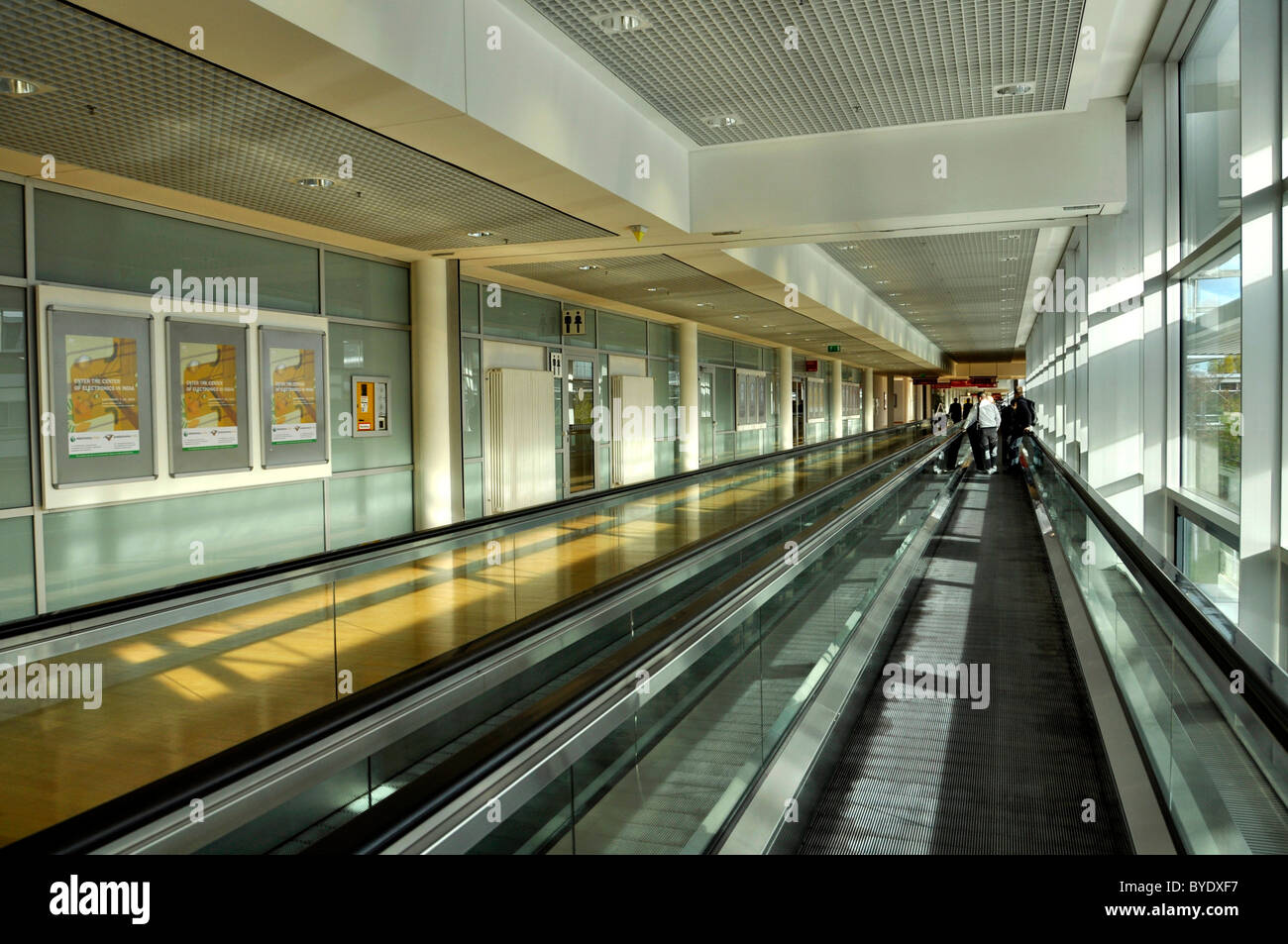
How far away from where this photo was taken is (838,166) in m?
8.31

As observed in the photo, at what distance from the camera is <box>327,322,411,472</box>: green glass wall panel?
938 cm

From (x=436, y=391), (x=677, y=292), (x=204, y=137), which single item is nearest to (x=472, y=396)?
(x=436, y=391)

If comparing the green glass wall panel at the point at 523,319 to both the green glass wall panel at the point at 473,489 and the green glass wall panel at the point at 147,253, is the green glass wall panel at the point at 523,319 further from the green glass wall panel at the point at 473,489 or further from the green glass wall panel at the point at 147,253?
the green glass wall panel at the point at 147,253

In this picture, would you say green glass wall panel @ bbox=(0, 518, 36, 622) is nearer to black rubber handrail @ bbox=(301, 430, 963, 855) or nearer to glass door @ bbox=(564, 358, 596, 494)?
black rubber handrail @ bbox=(301, 430, 963, 855)

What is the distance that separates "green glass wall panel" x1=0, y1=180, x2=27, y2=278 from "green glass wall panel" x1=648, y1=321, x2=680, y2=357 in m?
12.2

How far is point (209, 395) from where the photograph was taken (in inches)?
307

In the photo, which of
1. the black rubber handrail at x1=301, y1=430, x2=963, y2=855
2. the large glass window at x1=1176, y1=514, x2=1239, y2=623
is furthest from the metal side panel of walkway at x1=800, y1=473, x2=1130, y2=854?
the black rubber handrail at x1=301, y1=430, x2=963, y2=855

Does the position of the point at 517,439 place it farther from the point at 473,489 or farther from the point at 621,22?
the point at 621,22

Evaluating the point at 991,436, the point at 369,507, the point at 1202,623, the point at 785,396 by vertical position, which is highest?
the point at 785,396

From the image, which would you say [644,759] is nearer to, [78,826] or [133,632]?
[78,826]

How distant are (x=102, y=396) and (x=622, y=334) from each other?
10611 mm
